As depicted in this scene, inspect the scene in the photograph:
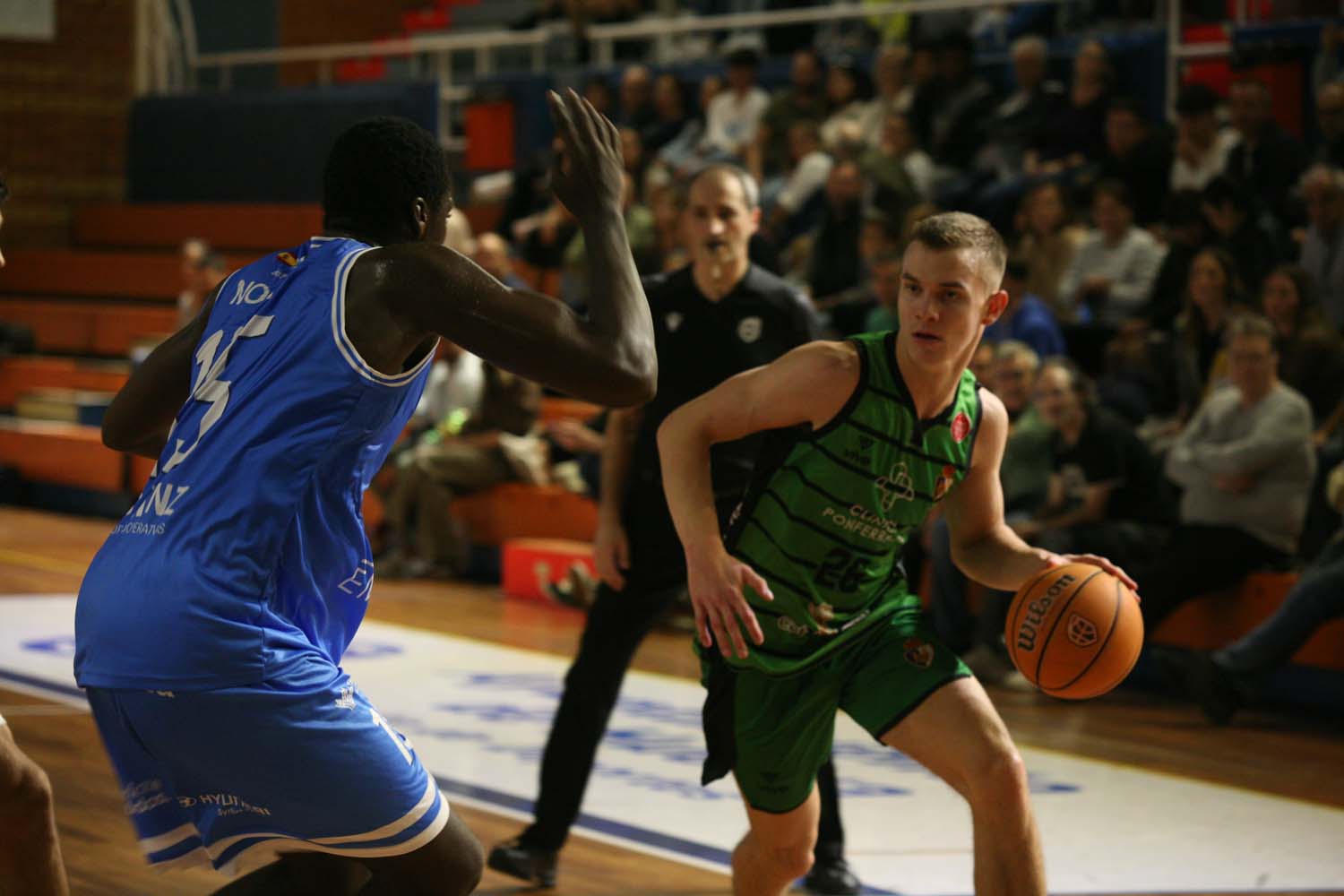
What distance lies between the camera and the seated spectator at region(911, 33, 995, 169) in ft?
35.9

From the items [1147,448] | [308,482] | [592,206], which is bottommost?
[1147,448]

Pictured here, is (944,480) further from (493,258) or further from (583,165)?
(493,258)

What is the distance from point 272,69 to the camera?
19594 mm

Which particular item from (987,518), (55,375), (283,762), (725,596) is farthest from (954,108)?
(283,762)

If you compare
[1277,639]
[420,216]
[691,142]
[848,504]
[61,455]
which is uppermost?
[420,216]

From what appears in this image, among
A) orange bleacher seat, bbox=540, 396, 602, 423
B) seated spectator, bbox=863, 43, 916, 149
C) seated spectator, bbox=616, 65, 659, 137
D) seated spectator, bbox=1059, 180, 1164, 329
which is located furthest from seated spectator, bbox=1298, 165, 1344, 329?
seated spectator, bbox=616, 65, 659, 137

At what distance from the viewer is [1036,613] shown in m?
3.58

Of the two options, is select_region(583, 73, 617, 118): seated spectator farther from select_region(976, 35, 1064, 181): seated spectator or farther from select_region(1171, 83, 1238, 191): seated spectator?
select_region(1171, 83, 1238, 191): seated spectator

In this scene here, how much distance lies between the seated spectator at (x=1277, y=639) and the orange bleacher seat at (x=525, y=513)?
3848 mm

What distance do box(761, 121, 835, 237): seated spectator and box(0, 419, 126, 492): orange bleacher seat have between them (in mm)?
4807

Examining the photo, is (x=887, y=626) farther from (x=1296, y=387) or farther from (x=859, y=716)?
(x=1296, y=387)

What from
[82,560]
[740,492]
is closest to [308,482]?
[740,492]

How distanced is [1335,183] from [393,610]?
4.96m

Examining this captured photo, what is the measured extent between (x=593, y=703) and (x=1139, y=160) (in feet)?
20.3
